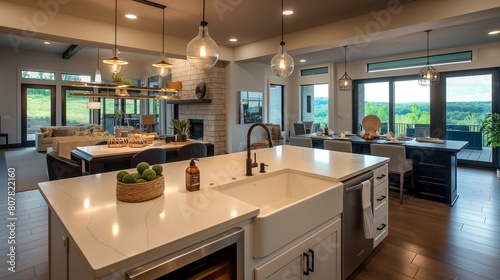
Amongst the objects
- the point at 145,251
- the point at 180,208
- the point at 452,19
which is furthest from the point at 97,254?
the point at 452,19

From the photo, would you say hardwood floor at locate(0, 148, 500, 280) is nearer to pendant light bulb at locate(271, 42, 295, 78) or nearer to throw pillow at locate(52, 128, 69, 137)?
pendant light bulb at locate(271, 42, 295, 78)

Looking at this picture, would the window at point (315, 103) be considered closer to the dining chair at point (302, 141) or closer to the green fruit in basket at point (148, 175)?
the dining chair at point (302, 141)

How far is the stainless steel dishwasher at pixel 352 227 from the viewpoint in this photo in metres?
1.92

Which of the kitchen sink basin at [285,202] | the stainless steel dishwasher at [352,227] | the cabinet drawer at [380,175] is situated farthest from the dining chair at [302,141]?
the kitchen sink basin at [285,202]

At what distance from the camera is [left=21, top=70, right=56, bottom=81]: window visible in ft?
29.7

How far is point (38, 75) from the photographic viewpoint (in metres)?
9.30

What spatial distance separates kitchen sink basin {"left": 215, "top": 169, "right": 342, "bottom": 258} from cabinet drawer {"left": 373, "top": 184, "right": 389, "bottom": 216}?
72 centimetres

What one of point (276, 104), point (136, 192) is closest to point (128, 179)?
point (136, 192)

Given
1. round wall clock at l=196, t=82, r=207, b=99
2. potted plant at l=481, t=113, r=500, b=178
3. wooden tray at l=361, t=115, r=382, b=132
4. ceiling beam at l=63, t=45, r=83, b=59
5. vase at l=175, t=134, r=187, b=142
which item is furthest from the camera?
ceiling beam at l=63, t=45, r=83, b=59

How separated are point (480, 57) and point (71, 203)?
8.10 meters

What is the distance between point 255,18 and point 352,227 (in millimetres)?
3767

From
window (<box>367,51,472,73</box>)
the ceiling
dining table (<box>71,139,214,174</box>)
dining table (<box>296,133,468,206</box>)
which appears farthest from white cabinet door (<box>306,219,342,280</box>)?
window (<box>367,51,472,73</box>)

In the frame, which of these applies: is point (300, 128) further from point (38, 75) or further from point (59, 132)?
point (38, 75)

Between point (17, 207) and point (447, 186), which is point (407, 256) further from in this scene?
point (17, 207)
